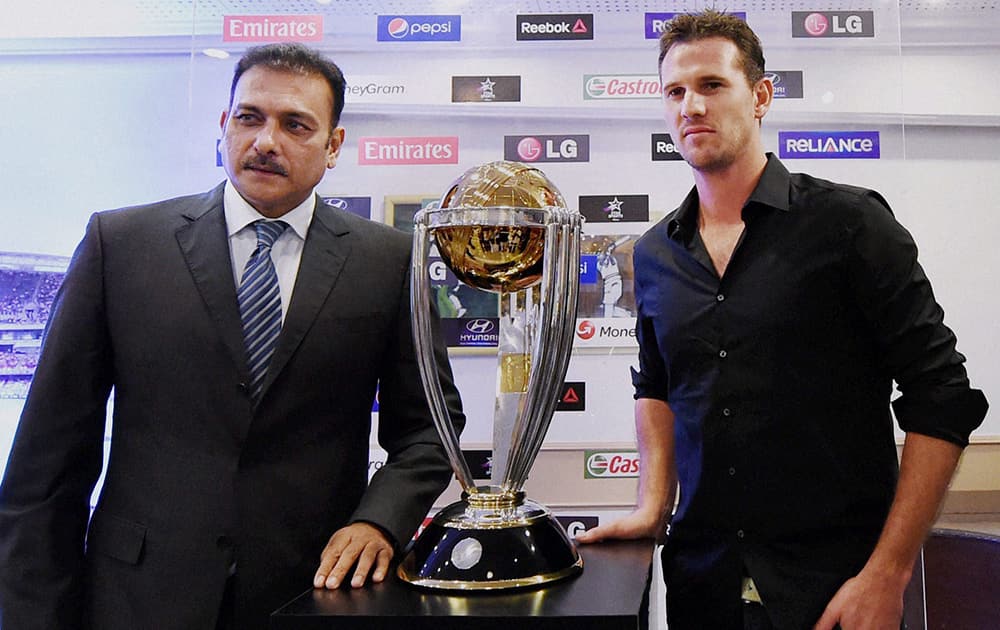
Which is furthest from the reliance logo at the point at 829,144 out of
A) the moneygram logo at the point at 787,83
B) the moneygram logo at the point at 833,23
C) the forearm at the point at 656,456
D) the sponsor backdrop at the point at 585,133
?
the forearm at the point at 656,456

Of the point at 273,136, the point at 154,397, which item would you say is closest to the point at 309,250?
the point at 273,136

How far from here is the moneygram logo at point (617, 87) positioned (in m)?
3.26

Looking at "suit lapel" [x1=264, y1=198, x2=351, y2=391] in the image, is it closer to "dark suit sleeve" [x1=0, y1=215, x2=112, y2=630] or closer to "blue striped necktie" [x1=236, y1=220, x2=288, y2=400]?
"blue striped necktie" [x1=236, y1=220, x2=288, y2=400]

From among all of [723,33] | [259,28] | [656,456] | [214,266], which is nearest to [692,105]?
[723,33]

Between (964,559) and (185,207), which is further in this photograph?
(964,559)

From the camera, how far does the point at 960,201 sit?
3639 mm

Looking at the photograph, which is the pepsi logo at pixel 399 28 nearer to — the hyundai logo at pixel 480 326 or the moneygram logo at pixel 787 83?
the hyundai logo at pixel 480 326

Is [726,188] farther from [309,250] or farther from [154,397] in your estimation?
[154,397]

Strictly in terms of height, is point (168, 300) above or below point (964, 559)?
above

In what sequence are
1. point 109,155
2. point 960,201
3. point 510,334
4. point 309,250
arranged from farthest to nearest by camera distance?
1. point 109,155
2. point 960,201
3. point 309,250
4. point 510,334

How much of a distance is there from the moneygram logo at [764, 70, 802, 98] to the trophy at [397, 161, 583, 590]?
238 cm

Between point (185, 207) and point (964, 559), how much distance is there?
7.68 ft

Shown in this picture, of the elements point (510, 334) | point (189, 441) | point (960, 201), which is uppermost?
point (960, 201)

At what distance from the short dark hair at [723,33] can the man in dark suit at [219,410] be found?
0.76 metres
